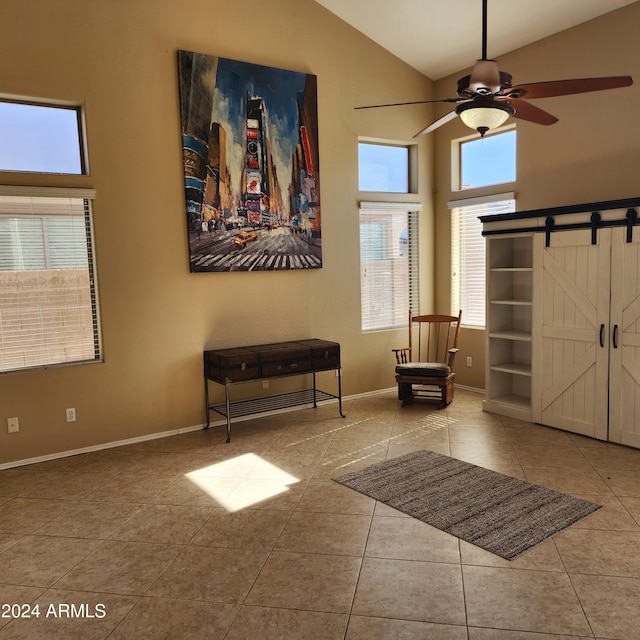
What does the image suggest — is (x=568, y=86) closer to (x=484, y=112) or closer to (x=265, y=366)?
(x=484, y=112)

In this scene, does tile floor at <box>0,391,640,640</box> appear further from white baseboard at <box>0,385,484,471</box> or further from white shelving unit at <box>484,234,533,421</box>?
white shelving unit at <box>484,234,533,421</box>

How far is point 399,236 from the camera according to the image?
626 centimetres

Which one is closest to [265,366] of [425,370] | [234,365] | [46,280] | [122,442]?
[234,365]

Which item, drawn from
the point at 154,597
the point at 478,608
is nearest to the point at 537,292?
the point at 478,608

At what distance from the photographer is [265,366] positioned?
15.7 feet

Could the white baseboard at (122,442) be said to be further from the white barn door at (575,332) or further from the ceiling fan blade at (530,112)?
the ceiling fan blade at (530,112)

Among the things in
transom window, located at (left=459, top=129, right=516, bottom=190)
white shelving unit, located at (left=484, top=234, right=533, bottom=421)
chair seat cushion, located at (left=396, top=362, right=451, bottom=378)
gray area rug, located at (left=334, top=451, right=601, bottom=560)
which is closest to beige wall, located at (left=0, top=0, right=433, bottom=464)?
chair seat cushion, located at (left=396, top=362, right=451, bottom=378)

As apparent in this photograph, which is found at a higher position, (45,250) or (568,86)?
(568,86)

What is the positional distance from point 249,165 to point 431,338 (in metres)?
3.02

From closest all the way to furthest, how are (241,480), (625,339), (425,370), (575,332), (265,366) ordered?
(241,480) → (625,339) → (575,332) → (265,366) → (425,370)

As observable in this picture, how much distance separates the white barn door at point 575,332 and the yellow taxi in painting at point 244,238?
258 centimetres

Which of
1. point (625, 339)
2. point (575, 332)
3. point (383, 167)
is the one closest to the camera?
point (625, 339)

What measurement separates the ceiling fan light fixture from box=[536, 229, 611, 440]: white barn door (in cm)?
172

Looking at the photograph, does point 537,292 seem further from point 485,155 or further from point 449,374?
point 485,155
